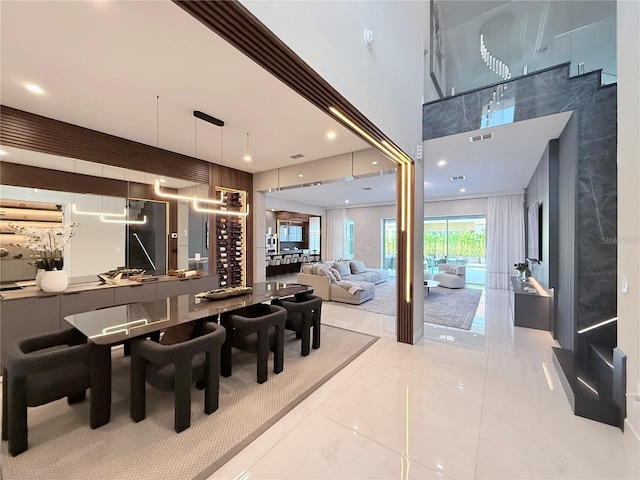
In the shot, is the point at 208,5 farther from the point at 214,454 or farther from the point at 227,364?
the point at 227,364

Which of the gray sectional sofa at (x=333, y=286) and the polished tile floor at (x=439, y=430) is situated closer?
the polished tile floor at (x=439, y=430)

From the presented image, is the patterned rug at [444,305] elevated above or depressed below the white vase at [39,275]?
below

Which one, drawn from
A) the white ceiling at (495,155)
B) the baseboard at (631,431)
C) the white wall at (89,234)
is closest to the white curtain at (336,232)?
the white ceiling at (495,155)

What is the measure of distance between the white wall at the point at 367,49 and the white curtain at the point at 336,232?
7.20m

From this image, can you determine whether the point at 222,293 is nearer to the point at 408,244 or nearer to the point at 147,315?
the point at 147,315

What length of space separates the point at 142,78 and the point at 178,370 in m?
2.50

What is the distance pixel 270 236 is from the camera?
10945 millimetres

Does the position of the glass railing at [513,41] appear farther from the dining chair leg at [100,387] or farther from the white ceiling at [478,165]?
the dining chair leg at [100,387]

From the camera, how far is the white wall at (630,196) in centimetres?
189

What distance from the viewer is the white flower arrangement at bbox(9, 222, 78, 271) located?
2846 mm

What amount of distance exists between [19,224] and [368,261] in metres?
9.49

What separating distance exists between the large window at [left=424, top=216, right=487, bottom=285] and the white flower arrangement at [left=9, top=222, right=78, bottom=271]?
929 cm

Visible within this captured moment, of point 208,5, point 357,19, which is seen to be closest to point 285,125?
point 357,19

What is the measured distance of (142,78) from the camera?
2.32 meters
